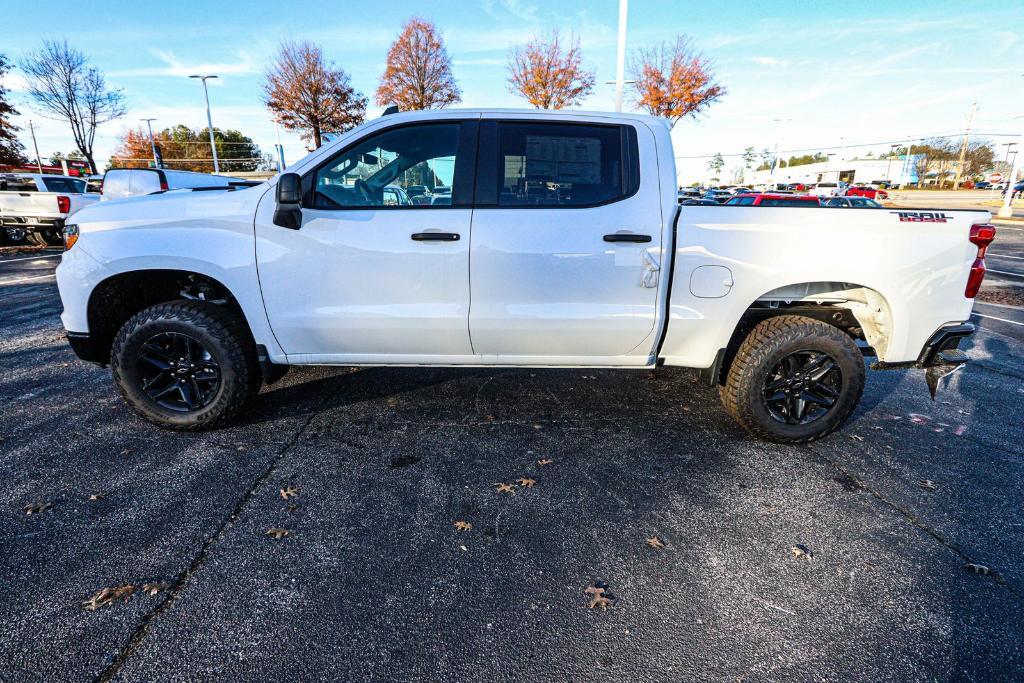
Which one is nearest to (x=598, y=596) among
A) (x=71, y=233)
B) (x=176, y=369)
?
(x=176, y=369)

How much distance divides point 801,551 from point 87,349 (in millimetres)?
4336

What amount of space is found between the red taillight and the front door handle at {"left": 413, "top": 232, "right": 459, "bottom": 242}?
294 cm

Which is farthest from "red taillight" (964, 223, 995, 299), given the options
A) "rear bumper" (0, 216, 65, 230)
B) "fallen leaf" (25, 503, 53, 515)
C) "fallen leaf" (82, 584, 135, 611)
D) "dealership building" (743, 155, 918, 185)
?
"dealership building" (743, 155, 918, 185)

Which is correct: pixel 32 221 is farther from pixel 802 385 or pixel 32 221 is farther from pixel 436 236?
pixel 802 385

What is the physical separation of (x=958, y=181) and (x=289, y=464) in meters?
82.0

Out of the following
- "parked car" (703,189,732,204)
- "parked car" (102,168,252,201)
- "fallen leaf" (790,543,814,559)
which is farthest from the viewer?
"parked car" (703,189,732,204)

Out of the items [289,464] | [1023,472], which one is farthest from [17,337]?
[1023,472]

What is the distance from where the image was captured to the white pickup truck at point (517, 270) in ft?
9.74

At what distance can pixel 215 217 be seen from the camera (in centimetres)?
304

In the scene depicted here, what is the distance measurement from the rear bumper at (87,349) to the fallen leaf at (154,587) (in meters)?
1.98

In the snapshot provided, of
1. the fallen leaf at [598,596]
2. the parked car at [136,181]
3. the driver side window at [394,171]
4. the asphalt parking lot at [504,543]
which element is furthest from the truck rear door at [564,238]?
the parked car at [136,181]

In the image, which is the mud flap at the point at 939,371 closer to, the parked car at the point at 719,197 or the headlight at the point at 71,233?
the headlight at the point at 71,233

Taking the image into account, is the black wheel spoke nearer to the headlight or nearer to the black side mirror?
the headlight

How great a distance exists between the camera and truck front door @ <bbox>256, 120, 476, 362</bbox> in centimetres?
300
